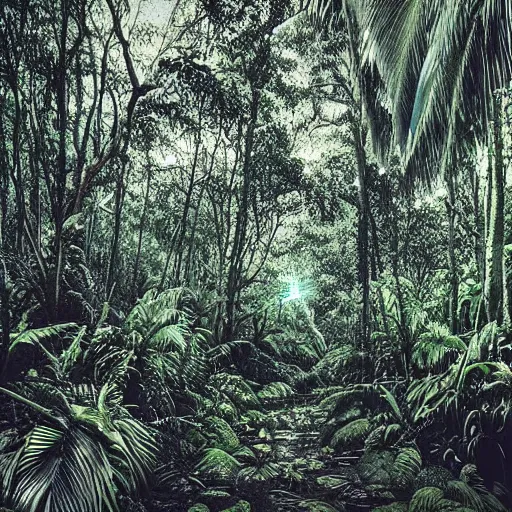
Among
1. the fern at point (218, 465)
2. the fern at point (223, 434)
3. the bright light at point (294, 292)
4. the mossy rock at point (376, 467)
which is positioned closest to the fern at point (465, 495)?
the mossy rock at point (376, 467)

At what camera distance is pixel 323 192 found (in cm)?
866

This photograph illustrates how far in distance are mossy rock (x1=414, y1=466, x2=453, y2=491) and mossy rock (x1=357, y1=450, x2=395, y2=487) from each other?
24 cm

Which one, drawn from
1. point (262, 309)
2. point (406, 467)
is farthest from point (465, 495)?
point (262, 309)

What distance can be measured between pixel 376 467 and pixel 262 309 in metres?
5.45

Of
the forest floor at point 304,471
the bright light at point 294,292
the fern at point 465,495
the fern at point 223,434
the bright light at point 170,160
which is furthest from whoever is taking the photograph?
the bright light at point 294,292

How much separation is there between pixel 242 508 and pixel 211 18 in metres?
5.26

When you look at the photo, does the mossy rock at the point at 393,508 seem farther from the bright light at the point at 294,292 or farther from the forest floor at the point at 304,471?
the bright light at the point at 294,292

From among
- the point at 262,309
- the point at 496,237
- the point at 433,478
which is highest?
the point at 496,237

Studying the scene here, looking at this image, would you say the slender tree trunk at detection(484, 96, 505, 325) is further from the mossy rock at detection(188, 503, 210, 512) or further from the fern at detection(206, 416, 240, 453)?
the mossy rock at detection(188, 503, 210, 512)

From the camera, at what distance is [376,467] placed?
3754mm

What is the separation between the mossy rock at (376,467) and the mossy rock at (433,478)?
24 centimetres

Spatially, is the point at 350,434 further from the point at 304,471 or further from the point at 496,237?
the point at 496,237

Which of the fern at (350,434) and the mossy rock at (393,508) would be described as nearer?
the mossy rock at (393,508)

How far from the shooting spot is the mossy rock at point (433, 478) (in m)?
3.31
